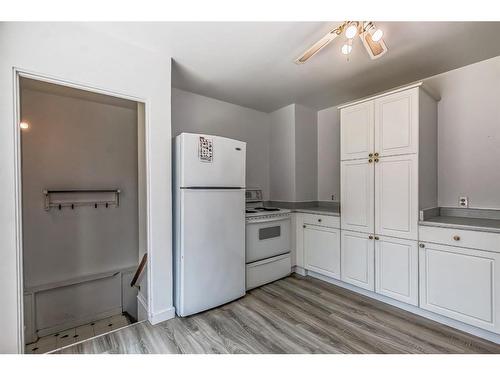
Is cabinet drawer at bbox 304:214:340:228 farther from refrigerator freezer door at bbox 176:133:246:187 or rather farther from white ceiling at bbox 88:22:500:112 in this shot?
white ceiling at bbox 88:22:500:112

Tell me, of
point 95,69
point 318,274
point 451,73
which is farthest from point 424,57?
point 95,69

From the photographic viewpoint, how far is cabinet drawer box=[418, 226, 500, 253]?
170 centimetres

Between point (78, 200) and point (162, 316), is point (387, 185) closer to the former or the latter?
point (162, 316)

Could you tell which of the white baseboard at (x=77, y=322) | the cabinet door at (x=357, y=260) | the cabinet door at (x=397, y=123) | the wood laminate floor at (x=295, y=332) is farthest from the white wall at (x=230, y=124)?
the white baseboard at (x=77, y=322)

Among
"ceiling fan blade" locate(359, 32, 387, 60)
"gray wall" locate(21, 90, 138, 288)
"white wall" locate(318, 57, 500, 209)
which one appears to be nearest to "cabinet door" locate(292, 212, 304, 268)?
"white wall" locate(318, 57, 500, 209)

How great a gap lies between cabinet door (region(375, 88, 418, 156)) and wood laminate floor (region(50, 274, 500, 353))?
1522mm

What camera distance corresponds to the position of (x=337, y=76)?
2.46m

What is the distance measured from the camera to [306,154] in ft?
11.3

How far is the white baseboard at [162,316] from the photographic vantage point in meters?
1.99

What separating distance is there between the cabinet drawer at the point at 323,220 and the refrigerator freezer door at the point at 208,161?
1102mm

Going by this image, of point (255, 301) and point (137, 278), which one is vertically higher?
point (137, 278)

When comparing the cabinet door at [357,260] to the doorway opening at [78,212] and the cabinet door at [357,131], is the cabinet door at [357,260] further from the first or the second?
the doorway opening at [78,212]
